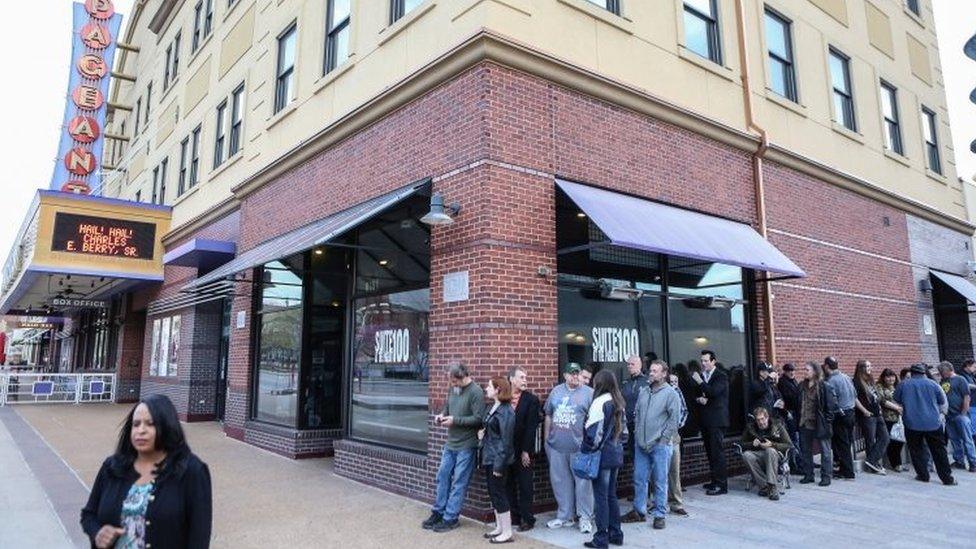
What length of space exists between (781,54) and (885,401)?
6.86 meters

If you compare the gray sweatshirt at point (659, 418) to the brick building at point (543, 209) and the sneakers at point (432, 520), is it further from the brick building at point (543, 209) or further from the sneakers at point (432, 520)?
the sneakers at point (432, 520)

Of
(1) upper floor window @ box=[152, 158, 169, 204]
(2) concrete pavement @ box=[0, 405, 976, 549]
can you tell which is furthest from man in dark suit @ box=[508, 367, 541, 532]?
(1) upper floor window @ box=[152, 158, 169, 204]

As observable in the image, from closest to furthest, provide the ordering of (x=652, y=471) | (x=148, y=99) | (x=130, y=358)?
(x=652, y=471) < (x=130, y=358) < (x=148, y=99)

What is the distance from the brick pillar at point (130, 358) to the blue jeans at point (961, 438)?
23.4m

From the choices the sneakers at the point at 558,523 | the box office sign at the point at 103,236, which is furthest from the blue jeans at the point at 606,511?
the box office sign at the point at 103,236

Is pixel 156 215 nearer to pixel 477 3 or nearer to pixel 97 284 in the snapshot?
pixel 97 284

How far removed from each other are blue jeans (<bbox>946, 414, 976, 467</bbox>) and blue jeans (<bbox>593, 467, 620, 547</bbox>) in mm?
7464

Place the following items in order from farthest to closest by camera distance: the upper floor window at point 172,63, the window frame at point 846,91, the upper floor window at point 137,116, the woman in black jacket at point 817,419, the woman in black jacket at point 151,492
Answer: the upper floor window at point 137,116
the upper floor window at point 172,63
the window frame at point 846,91
the woman in black jacket at point 817,419
the woman in black jacket at point 151,492

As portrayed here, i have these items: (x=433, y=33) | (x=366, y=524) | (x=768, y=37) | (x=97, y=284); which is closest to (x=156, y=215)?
(x=97, y=284)

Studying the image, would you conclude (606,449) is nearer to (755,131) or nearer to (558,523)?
(558,523)

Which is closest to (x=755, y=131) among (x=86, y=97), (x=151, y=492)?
(x=151, y=492)

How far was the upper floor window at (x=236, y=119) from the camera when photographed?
15.5 meters

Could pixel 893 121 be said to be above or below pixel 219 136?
below

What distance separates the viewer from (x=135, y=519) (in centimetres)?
288
